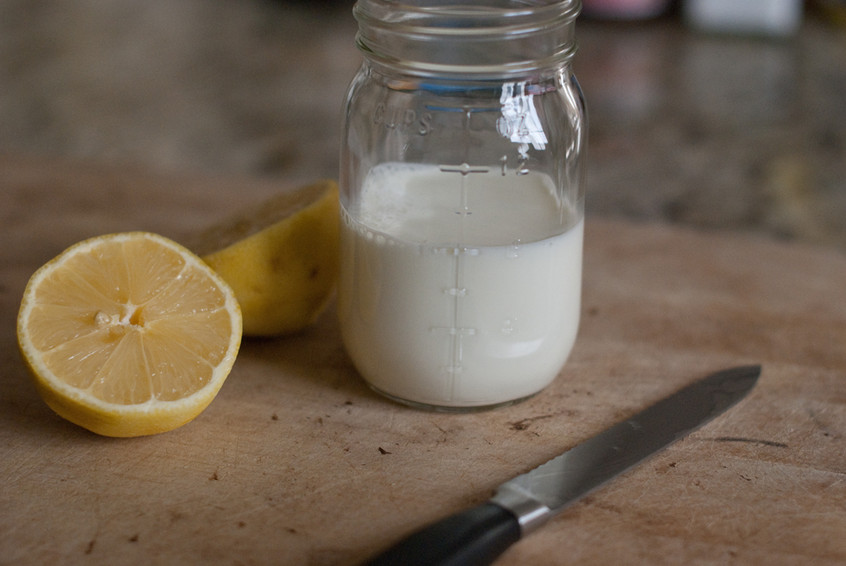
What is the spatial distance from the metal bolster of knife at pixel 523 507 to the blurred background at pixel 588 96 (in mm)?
1136

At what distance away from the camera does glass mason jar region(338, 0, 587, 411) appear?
0.98 m

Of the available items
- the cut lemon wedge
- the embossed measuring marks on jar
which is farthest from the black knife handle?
the cut lemon wedge

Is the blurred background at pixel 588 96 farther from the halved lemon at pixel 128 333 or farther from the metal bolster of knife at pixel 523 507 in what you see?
the metal bolster of knife at pixel 523 507

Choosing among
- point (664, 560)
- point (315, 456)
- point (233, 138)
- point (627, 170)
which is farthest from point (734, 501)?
point (233, 138)

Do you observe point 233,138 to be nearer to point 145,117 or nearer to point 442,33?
point 145,117

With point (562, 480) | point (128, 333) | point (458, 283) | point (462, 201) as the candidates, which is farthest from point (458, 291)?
point (128, 333)

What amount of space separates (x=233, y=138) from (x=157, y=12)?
48.5 inches

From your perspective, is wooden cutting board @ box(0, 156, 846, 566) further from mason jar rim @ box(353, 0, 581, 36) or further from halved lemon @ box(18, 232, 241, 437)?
mason jar rim @ box(353, 0, 581, 36)

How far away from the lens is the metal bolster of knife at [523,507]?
0.86m

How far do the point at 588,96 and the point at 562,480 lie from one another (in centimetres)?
182

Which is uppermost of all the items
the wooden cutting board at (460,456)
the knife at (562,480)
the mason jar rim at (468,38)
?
the mason jar rim at (468,38)

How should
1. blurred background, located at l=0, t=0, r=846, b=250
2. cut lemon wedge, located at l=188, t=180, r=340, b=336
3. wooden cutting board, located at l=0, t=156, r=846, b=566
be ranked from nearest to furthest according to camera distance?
wooden cutting board, located at l=0, t=156, r=846, b=566 → cut lemon wedge, located at l=188, t=180, r=340, b=336 → blurred background, located at l=0, t=0, r=846, b=250

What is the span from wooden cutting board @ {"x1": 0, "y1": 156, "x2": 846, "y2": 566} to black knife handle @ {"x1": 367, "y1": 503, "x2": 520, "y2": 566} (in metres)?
0.04

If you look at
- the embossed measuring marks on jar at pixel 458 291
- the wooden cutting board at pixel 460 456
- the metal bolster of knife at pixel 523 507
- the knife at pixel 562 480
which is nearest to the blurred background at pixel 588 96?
the wooden cutting board at pixel 460 456
